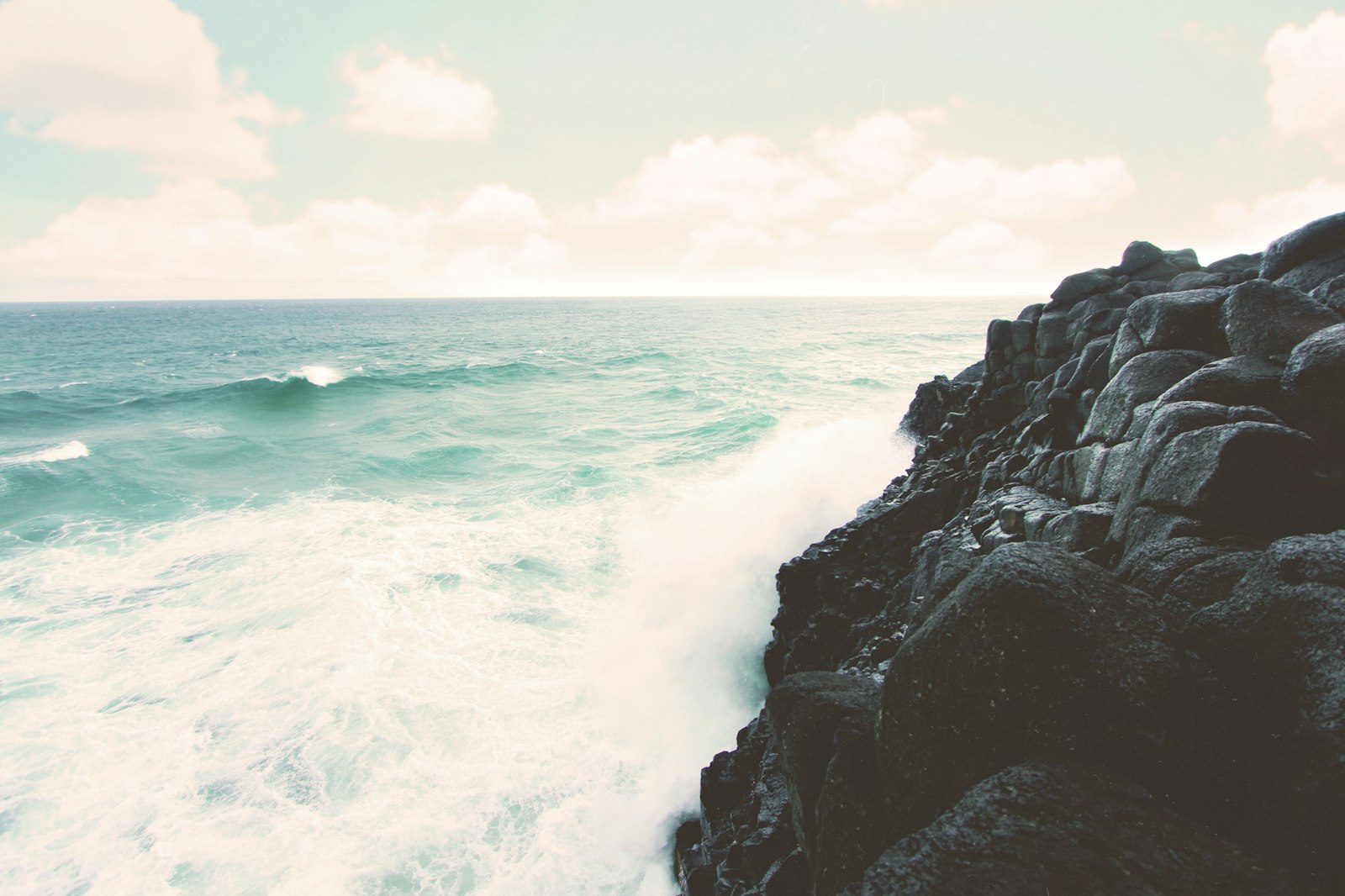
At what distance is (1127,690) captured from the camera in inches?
144

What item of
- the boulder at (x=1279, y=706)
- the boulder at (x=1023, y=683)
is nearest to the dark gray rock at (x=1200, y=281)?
the boulder at (x=1279, y=706)

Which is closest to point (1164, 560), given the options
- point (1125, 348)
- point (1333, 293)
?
point (1125, 348)

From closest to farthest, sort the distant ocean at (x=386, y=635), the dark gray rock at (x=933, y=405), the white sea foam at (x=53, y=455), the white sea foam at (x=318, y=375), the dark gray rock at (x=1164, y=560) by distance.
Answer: the dark gray rock at (x=1164, y=560) < the distant ocean at (x=386, y=635) < the dark gray rock at (x=933, y=405) < the white sea foam at (x=53, y=455) < the white sea foam at (x=318, y=375)

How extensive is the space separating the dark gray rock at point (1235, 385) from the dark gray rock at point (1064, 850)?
193 inches

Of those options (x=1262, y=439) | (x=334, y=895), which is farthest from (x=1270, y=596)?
(x=334, y=895)

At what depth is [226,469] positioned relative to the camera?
935 inches

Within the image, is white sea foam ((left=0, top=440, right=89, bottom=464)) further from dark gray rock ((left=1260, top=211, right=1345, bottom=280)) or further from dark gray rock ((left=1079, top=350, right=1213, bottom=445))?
dark gray rock ((left=1260, top=211, right=1345, bottom=280))

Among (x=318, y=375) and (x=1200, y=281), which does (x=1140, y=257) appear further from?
(x=318, y=375)

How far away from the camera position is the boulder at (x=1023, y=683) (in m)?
3.64

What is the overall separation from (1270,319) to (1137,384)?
1432 mm

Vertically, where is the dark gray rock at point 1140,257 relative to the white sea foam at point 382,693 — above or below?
above

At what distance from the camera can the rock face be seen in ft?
10.5

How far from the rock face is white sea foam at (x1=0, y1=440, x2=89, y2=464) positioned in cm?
2891

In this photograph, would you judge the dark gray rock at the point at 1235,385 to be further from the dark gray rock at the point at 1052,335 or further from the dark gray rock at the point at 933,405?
the dark gray rock at the point at 933,405
